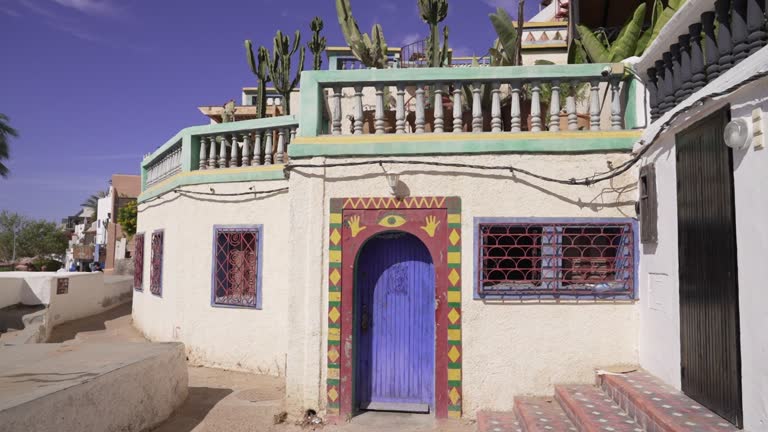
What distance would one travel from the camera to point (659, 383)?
4.61 meters

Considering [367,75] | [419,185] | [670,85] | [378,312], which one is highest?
[367,75]

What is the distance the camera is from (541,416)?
4738mm

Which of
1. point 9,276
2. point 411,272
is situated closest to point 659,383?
point 411,272

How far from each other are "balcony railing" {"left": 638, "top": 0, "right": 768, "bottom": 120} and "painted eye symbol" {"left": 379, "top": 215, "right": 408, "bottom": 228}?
110 inches

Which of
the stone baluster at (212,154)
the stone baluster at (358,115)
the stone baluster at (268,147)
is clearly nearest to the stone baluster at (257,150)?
the stone baluster at (268,147)

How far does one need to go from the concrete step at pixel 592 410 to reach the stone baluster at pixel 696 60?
279 centimetres

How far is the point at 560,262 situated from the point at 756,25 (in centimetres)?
272

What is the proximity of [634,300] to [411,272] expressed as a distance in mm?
2317

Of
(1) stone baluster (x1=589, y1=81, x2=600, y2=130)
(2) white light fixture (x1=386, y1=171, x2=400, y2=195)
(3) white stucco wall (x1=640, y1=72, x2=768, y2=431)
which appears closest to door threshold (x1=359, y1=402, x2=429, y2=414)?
(2) white light fixture (x1=386, y1=171, x2=400, y2=195)

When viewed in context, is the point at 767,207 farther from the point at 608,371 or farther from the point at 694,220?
the point at 608,371

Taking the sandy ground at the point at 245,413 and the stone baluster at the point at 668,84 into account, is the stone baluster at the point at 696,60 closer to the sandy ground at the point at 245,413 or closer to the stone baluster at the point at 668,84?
the stone baluster at the point at 668,84

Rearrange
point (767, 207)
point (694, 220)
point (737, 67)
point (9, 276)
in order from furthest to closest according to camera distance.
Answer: point (9, 276)
point (694, 220)
point (737, 67)
point (767, 207)

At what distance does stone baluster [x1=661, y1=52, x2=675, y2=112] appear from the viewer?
475 centimetres

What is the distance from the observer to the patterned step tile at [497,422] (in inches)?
190
